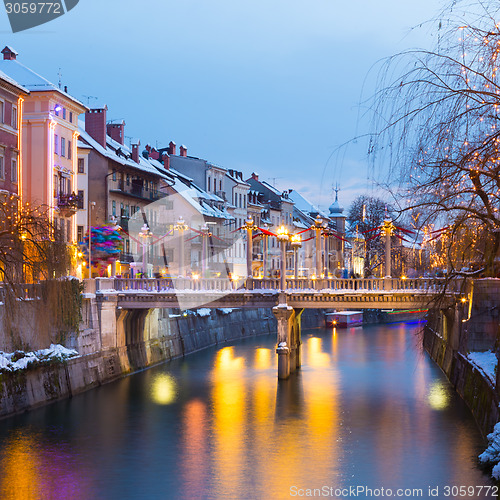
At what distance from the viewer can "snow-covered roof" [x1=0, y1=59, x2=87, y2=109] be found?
5569 centimetres

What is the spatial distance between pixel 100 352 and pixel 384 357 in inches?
932

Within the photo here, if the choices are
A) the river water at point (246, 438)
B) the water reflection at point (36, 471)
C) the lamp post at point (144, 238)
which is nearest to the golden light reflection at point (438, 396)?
the river water at point (246, 438)

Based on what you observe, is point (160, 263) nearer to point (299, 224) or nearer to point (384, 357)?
point (384, 357)

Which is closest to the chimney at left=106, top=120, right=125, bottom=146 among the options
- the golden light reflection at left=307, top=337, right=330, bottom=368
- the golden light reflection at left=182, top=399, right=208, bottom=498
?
the golden light reflection at left=307, top=337, right=330, bottom=368

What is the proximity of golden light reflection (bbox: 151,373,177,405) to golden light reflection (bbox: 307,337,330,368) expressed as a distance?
1107 centimetres

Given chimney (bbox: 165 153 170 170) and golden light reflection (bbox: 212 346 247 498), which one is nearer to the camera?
golden light reflection (bbox: 212 346 247 498)

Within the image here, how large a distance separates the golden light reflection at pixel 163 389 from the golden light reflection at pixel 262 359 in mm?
7241

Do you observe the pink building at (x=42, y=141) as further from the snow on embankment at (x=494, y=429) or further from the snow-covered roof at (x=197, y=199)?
the snow-covered roof at (x=197, y=199)

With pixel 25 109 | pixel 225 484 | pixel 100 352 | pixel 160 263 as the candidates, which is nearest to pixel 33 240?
pixel 225 484

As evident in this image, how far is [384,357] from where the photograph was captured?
63.2 m

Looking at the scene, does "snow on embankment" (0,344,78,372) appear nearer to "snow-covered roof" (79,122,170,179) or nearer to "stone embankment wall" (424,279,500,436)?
"stone embankment wall" (424,279,500,436)

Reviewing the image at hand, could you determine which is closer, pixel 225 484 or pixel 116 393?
pixel 225 484

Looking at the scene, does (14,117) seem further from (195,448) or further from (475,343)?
(475,343)

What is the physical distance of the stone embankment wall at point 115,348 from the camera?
38.1 metres
